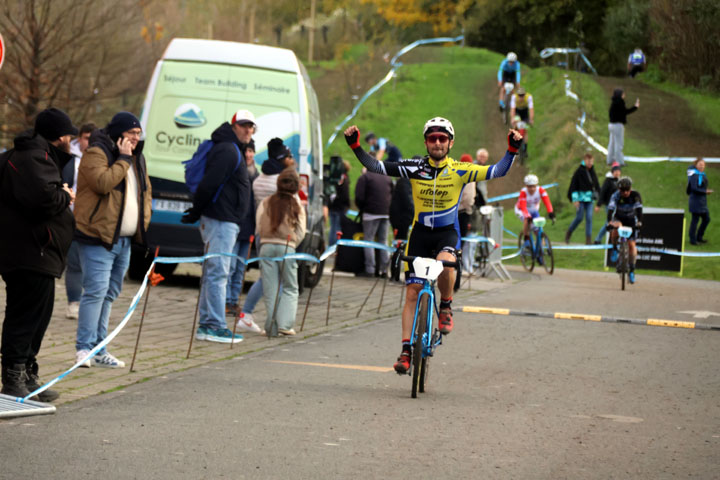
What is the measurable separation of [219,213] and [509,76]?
29.0 meters

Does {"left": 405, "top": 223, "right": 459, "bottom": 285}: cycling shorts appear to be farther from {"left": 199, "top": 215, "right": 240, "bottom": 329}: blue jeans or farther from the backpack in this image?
the backpack

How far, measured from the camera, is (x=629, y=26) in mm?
54625

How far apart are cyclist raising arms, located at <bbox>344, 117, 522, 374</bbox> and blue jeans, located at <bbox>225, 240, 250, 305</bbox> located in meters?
4.48

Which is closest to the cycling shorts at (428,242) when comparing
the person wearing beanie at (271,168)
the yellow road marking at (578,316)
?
the person wearing beanie at (271,168)

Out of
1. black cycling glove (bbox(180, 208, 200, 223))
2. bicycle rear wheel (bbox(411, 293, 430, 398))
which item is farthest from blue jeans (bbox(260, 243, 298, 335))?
bicycle rear wheel (bbox(411, 293, 430, 398))

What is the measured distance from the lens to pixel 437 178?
30.8 ft

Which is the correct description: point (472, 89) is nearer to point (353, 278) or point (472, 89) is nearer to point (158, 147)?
point (353, 278)

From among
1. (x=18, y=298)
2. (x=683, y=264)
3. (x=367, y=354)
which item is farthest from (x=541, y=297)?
(x=18, y=298)

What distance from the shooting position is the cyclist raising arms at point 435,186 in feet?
30.5

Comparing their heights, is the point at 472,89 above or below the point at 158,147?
above

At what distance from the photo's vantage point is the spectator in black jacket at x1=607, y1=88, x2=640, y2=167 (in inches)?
1283

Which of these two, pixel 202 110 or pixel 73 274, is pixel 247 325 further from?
pixel 202 110

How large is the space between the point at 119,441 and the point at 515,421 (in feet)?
8.47

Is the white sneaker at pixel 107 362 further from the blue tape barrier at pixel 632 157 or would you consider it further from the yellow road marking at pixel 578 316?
the blue tape barrier at pixel 632 157
